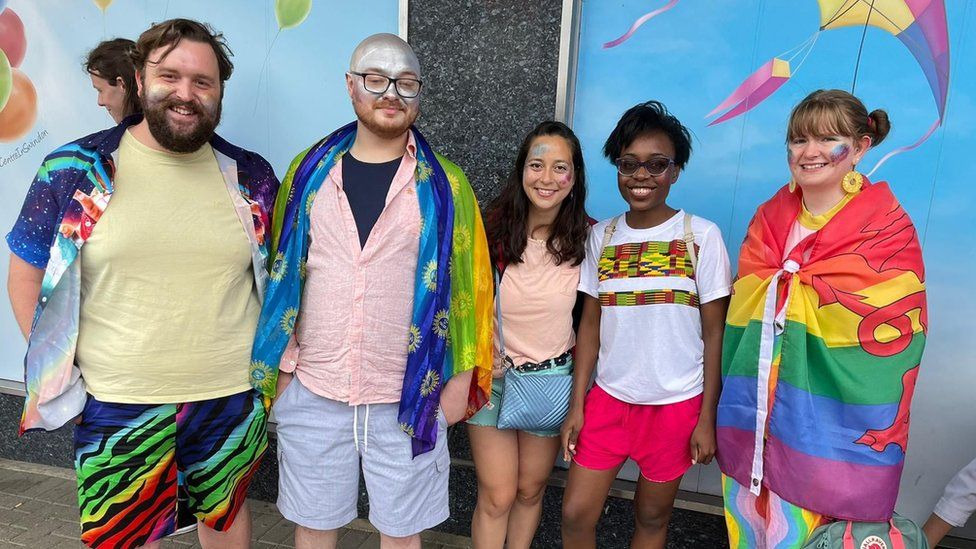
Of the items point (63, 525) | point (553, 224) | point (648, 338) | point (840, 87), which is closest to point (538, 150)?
point (553, 224)

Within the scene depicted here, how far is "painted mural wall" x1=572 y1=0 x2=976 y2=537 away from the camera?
244cm

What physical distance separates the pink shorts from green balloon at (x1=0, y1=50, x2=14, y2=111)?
3.73m

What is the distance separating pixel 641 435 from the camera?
7.14 feet

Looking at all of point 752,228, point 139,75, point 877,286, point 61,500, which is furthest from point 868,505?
point 61,500

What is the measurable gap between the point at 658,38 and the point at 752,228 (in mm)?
1071

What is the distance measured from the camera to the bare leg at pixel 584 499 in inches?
89.0

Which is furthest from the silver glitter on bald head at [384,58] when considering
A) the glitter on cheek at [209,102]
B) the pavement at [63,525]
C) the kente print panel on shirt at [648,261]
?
the pavement at [63,525]

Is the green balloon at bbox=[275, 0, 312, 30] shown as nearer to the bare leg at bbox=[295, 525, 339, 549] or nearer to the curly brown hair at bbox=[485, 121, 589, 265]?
the curly brown hair at bbox=[485, 121, 589, 265]

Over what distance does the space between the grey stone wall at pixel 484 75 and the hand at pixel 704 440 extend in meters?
1.46

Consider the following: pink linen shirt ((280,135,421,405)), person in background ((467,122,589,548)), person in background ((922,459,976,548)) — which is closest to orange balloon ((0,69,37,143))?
pink linen shirt ((280,135,421,405))

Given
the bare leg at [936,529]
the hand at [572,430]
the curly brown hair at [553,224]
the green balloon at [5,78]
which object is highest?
the green balloon at [5,78]

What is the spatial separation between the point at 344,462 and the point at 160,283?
89cm

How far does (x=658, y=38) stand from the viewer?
8.75 ft

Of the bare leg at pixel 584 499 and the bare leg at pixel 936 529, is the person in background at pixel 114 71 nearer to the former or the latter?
the bare leg at pixel 584 499
